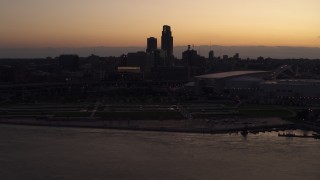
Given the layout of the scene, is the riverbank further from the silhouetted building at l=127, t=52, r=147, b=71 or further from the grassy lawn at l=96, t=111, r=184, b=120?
the silhouetted building at l=127, t=52, r=147, b=71

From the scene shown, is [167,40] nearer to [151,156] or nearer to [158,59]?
[158,59]

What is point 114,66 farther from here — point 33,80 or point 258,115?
point 258,115

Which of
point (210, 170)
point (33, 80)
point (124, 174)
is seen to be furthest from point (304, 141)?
point (33, 80)

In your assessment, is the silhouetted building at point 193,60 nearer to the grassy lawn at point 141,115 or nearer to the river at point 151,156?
the grassy lawn at point 141,115

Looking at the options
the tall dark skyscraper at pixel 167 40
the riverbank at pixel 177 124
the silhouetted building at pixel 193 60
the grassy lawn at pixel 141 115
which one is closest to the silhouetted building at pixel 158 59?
the silhouetted building at pixel 193 60

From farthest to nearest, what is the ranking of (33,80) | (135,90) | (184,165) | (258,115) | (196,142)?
(33,80) < (135,90) < (258,115) < (196,142) < (184,165)

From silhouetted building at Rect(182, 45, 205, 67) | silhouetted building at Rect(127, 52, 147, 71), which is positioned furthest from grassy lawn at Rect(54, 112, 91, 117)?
silhouetted building at Rect(182, 45, 205, 67)

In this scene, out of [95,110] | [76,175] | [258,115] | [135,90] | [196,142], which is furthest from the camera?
[135,90]

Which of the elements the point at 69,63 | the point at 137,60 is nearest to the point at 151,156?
the point at 137,60
